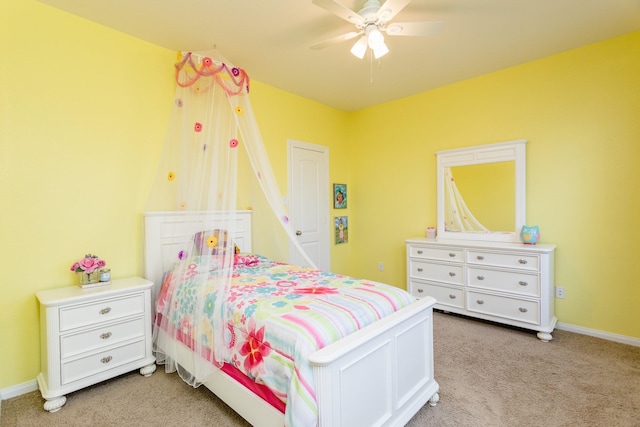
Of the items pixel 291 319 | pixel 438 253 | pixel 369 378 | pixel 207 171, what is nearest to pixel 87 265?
pixel 207 171

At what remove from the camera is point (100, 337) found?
7.29 feet

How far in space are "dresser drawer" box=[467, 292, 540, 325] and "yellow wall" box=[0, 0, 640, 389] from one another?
48 centimetres

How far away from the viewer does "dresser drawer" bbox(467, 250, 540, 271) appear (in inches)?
117

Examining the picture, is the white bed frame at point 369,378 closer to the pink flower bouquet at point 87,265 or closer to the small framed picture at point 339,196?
the pink flower bouquet at point 87,265

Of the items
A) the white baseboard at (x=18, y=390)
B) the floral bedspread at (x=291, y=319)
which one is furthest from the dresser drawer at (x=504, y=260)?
the white baseboard at (x=18, y=390)

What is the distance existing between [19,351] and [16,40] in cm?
224

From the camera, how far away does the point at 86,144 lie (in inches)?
98.3

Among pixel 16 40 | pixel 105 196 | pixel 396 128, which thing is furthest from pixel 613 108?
pixel 16 40

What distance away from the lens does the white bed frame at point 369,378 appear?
1.38m

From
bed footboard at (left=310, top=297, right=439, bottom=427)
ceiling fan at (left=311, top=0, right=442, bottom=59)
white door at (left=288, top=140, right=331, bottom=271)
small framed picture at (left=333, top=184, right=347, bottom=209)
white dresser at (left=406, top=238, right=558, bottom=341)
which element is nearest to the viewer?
bed footboard at (left=310, top=297, right=439, bottom=427)

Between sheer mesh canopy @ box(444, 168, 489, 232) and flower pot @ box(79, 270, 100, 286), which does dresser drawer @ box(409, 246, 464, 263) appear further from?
flower pot @ box(79, 270, 100, 286)

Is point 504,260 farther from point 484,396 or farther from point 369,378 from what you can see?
point 369,378

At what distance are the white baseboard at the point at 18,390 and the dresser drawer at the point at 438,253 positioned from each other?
3697 millimetres

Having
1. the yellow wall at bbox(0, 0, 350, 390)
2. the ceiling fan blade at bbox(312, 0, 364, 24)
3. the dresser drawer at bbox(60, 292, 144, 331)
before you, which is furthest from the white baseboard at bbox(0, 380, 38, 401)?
the ceiling fan blade at bbox(312, 0, 364, 24)
